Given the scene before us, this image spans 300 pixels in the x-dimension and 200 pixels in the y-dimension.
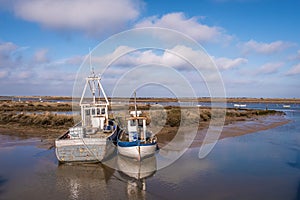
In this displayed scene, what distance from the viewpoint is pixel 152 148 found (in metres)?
19.1

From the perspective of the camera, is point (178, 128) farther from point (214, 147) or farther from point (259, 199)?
point (259, 199)

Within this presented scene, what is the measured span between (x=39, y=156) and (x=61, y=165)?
13.0ft

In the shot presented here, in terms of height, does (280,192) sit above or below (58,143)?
below

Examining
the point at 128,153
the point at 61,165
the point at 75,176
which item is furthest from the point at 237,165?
the point at 61,165

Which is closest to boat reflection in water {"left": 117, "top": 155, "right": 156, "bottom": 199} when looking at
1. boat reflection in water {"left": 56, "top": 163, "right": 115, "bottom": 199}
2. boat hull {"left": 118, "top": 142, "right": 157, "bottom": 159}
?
boat hull {"left": 118, "top": 142, "right": 157, "bottom": 159}

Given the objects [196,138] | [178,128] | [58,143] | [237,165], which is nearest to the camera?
[58,143]

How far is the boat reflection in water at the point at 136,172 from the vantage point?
1363cm

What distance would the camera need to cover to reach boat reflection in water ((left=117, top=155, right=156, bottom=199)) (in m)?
13.6

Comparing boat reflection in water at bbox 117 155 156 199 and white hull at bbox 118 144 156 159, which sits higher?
white hull at bbox 118 144 156 159

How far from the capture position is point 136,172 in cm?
1689

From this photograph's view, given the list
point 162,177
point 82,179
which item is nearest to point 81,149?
point 82,179

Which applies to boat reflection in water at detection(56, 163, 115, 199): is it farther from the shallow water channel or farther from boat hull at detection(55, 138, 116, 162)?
boat hull at detection(55, 138, 116, 162)

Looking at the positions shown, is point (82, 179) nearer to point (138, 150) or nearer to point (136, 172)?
point (136, 172)

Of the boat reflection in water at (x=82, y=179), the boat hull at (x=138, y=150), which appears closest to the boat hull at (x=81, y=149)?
the boat reflection in water at (x=82, y=179)
